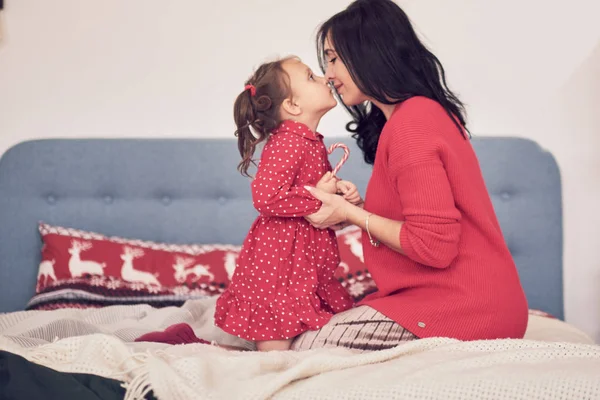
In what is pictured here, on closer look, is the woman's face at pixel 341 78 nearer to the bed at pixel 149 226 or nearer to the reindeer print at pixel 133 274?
the bed at pixel 149 226

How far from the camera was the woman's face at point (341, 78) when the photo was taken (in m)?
1.60

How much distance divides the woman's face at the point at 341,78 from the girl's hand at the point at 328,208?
23 cm

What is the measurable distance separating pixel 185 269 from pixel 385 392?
1324 mm

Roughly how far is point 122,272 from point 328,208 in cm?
106

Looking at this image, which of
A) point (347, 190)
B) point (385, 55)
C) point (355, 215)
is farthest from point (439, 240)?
point (385, 55)

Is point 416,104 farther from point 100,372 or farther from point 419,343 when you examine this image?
point 100,372

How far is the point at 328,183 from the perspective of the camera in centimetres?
164

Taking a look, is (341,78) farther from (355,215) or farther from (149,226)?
(149,226)

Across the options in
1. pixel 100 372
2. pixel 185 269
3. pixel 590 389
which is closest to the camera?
pixel 590 389

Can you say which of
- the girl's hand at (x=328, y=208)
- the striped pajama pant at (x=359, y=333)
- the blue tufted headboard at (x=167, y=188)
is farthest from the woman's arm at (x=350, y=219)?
the blue tufted headboard at (x=167, y=188)

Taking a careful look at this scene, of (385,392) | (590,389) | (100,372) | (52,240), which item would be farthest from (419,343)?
(52,240)

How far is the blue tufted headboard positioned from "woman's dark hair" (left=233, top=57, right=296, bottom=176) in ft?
2.93

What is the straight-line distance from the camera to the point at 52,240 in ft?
8.03

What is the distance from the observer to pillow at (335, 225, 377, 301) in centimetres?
228
